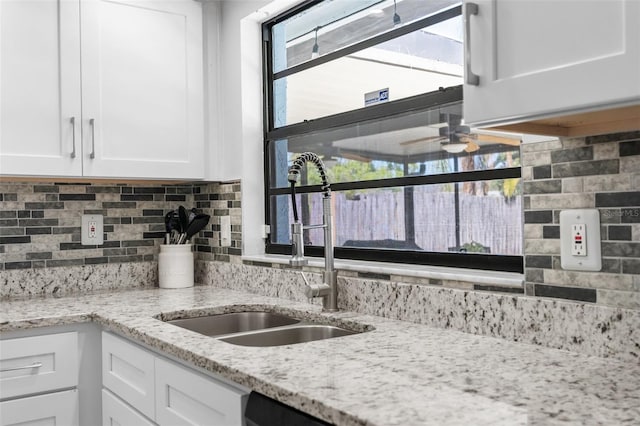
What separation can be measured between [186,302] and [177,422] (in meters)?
0.78

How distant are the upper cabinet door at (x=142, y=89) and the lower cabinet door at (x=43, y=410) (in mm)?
874

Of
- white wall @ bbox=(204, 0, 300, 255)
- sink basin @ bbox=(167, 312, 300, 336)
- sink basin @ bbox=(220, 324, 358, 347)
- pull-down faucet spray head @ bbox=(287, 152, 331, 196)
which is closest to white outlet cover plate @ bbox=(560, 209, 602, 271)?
sink basin @ bbox=(220, 324, 358, 347)

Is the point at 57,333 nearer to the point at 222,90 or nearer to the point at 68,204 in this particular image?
the point at 68,204

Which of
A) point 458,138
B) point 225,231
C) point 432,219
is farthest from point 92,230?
point 458,138

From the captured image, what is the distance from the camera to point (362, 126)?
2309 mm

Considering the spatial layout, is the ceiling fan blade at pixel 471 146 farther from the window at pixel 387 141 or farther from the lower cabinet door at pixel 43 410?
the lower cabinet door at pixel 43 410

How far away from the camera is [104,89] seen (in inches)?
100

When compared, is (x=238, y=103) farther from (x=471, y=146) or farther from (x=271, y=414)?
(x=271, y=414)

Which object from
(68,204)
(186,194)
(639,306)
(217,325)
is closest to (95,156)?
(68,204)

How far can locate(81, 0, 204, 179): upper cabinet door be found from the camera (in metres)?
2.53

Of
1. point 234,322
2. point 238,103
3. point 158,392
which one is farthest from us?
point 238,103

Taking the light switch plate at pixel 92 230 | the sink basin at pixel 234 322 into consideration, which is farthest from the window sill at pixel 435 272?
the light switch plate at pixel 92 230

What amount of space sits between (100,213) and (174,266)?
16.6 inches

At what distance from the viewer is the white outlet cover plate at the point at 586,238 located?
1.39 meters
